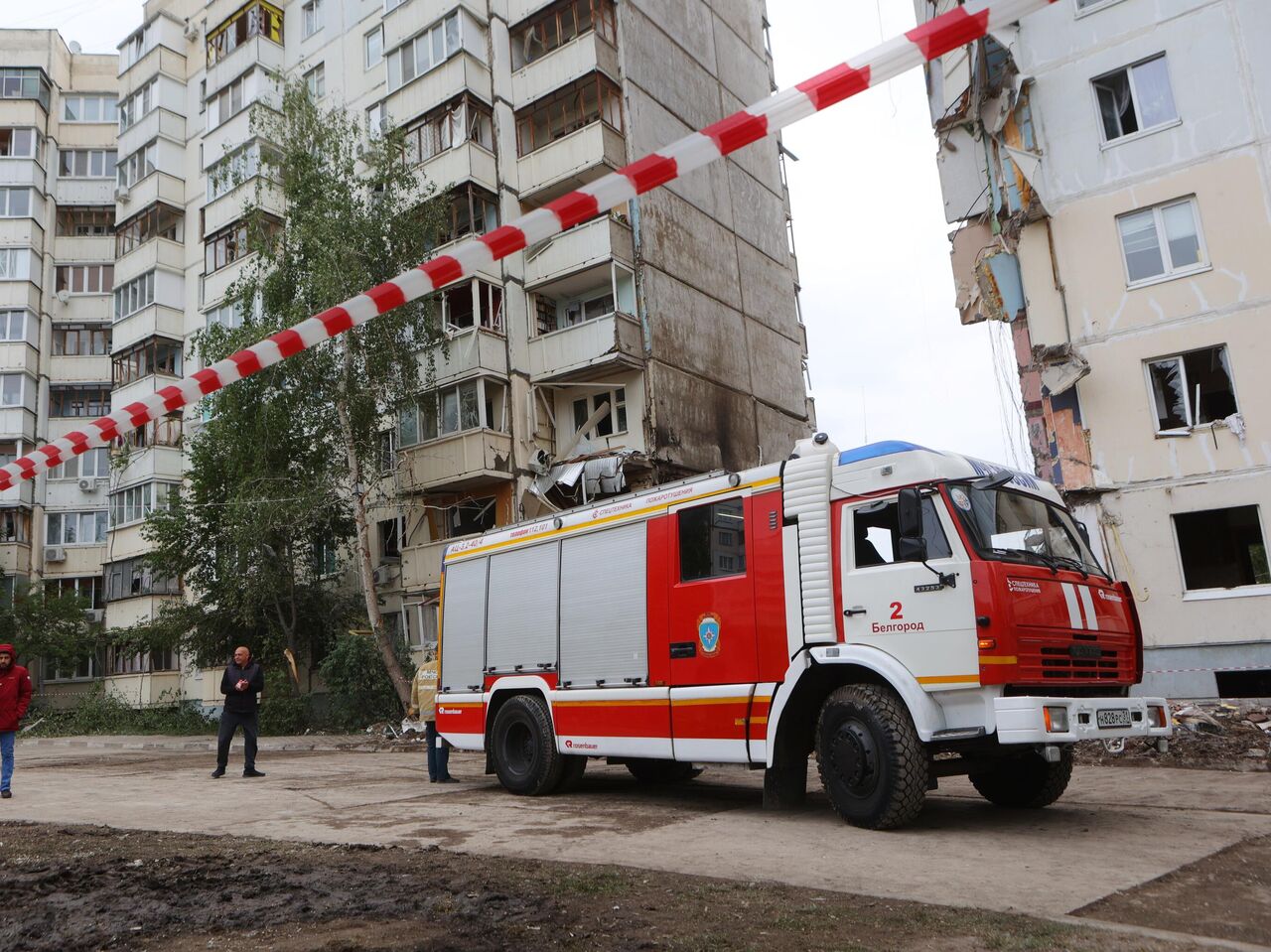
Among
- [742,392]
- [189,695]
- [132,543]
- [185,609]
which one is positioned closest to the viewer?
[185,609]

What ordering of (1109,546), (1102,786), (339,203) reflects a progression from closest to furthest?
(1102,786)
(1109,546)
(339,203)

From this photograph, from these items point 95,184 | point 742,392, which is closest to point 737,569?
point 742,392

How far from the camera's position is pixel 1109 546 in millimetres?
16969

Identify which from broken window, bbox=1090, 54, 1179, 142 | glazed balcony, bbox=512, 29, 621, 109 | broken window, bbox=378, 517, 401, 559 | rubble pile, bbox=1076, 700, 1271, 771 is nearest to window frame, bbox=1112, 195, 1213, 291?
broken window, bbox=1090, 54, 1179, 142

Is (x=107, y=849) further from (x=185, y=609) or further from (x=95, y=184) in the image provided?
(x=95, y=184)

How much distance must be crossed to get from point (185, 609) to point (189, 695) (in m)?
6.53

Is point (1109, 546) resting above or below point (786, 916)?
above

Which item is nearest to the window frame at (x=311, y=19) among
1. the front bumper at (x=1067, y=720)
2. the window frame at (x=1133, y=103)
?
the window frame at (x=1133, y=103)

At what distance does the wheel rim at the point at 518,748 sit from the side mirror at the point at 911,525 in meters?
4.66

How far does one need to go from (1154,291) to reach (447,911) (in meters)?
16.6

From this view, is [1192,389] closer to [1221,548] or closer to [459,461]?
[1221,548]

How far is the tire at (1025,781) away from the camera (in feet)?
26.7

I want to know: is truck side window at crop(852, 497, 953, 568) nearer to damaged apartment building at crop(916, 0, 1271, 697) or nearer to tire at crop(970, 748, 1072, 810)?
tire at crop(970, 748, 1072, 810)

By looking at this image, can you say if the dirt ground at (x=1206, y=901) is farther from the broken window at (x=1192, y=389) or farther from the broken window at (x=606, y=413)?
the broken window at (x=606, y=413)
